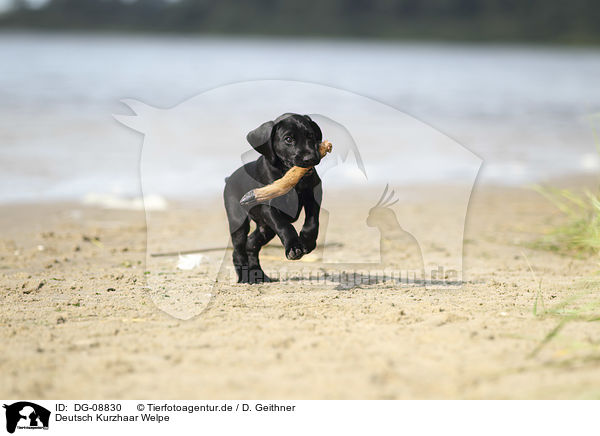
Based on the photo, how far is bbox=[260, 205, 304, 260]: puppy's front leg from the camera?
4066 mm

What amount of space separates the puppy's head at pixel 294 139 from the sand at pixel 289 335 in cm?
90

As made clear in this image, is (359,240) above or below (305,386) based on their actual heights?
above

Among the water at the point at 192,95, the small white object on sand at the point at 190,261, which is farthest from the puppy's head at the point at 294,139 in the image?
the small white object on sand at the point at 190,261

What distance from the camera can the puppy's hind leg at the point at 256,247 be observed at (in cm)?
456

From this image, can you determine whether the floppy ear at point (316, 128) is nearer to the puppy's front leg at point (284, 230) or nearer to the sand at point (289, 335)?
the puppy's front leg at point (284, 230)

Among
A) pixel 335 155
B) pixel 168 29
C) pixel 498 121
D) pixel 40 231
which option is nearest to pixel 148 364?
pixel 335 155

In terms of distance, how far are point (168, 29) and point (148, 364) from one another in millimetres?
95806

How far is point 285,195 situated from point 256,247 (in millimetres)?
621

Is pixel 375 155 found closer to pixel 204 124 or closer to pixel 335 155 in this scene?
pixel 204 124

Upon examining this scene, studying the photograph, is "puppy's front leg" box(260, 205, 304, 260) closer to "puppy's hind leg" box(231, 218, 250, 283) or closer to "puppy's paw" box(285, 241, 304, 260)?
"puppy's paw" box(285, 241, 304, 260)

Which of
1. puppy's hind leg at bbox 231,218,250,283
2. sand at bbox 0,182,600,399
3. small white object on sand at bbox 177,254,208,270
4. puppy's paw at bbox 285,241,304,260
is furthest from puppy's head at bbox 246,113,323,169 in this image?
small white object on sand at bbox 177,254,208,270

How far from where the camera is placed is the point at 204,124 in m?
14.7
